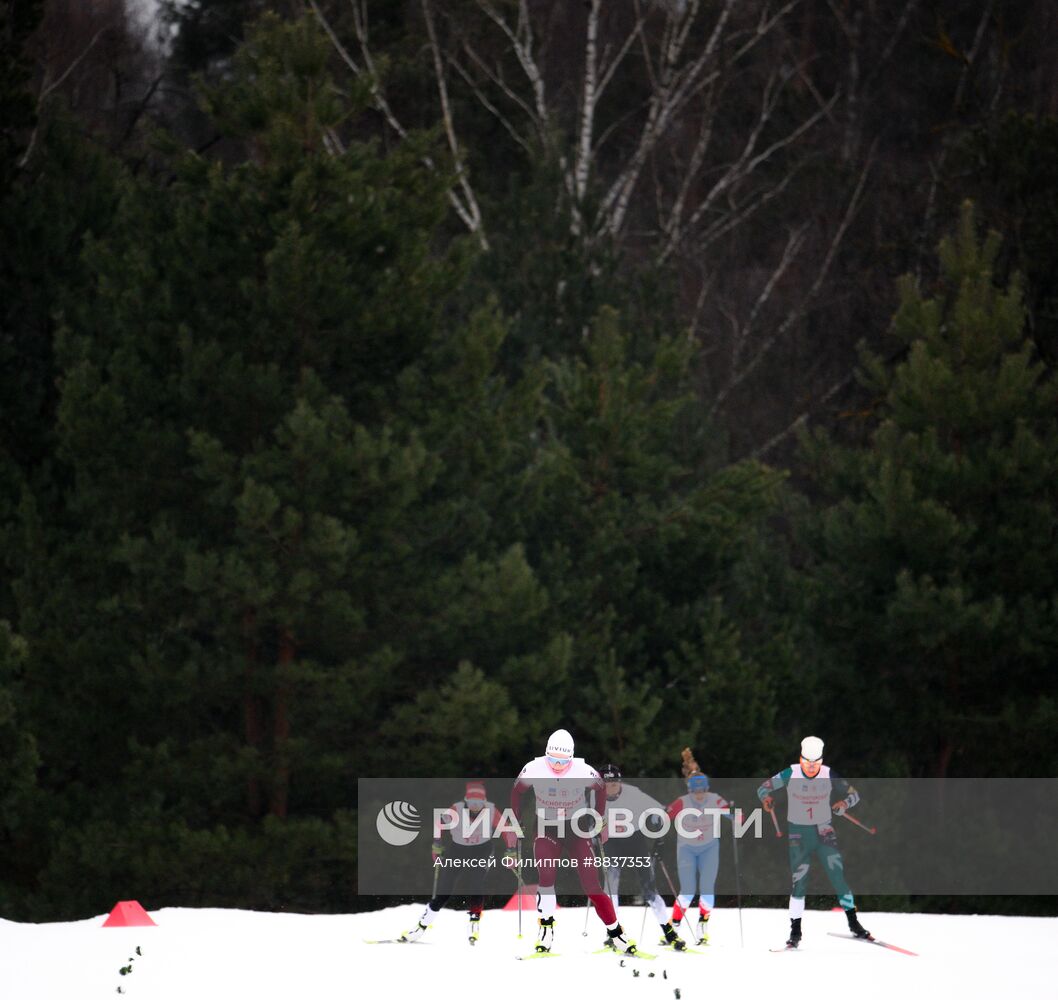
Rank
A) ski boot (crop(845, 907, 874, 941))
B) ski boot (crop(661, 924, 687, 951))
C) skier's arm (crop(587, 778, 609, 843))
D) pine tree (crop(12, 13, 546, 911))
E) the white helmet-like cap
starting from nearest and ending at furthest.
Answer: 1. skier's arm (crop(587, 778, 609, 843))
2. ski boot (crop(661, 924, 687, 951))
3. the white helmet-like cap
4. ski boot (crop(845, 907, 874, 941))
5. pine tree (crop(12, 13, 546, 911))

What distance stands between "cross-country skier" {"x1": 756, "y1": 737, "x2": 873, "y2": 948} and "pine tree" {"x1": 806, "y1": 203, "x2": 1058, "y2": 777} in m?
9.08

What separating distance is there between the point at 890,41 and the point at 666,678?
2023 centimetres

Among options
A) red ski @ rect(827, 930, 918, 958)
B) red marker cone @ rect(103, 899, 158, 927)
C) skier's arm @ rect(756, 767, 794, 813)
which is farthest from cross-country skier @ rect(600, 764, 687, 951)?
red marker cone @ rect(103, 899, 158, 927)

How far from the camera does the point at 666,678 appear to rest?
20781 millimetres

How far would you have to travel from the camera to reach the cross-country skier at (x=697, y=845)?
12086 mm

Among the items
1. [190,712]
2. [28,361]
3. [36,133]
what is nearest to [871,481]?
[190,712]

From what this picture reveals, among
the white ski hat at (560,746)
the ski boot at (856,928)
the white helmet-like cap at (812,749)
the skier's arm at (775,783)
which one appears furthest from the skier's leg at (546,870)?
the ski boot at (856,928)

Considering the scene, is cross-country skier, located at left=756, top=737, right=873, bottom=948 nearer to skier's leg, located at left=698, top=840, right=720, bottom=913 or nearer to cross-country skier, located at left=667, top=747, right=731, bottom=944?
cross-country skier, located at left=667, top=747, right=731, bottom=944

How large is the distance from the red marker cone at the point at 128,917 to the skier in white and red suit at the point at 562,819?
3.04m

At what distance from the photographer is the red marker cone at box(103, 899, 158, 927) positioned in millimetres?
12508

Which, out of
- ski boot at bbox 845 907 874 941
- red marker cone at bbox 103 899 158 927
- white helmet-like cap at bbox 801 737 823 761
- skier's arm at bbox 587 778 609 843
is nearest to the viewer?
skier's arm at bbox 587 778 609 843

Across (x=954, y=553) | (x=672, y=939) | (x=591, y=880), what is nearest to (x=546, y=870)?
(x=591, y=880)

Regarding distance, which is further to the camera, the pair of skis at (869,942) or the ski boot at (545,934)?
the pair of skis at (869,942)

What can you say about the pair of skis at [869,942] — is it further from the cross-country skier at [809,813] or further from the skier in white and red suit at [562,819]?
the skier in white and red suit at [562,819]
